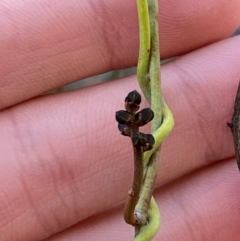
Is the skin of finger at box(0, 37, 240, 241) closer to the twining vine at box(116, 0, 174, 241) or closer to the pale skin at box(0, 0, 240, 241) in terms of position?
the pale skin at box(0, 0, 240, 241)

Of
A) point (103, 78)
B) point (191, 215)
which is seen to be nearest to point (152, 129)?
point (191, 215)

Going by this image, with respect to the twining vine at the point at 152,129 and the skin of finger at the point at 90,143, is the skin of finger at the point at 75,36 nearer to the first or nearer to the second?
the skin of finger at the point at 90,143

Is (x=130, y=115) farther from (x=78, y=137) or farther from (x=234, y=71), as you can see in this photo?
(x=234, y=71)

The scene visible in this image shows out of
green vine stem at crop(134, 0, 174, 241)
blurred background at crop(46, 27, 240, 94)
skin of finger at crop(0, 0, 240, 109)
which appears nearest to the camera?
green vine stem at crop(134, 0, 174, 241)

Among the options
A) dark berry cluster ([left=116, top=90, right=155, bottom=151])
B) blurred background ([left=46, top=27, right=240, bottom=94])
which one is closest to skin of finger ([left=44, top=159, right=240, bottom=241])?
blurred background ([left=46, top=27, right=240, bottom=94])

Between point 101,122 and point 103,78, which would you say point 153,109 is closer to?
point 101,122
